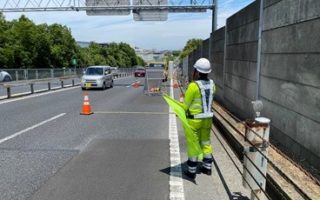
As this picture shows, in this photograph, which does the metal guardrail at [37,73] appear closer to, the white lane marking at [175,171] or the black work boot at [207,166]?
the white lane marking at [175,171]

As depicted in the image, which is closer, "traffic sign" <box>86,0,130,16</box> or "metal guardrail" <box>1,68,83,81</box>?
"traffic sign" <box>86,0,130,16</box>

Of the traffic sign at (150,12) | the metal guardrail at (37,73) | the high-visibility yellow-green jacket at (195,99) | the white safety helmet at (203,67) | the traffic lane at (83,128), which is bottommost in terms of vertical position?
the metal guardrail at (37,73)

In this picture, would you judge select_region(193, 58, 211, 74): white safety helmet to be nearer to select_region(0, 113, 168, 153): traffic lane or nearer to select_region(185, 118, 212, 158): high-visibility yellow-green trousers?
select_region(185, 118, 212, 158): high-visibility yellow-green trousers

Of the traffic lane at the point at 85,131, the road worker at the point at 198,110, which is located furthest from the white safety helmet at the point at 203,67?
the traffic lane at the point at 85,131

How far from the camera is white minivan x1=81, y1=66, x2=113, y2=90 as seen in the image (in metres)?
28.0

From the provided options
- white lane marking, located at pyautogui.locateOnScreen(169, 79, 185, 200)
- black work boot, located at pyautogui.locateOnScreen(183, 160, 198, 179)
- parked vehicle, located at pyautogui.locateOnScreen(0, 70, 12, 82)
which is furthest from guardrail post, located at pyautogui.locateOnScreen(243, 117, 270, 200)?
parked vehicle, located at pyautogui.locateOnScreen(0, 70, 12, 82)

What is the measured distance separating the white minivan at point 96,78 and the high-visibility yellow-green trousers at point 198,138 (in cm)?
2252

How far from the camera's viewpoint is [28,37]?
182ft

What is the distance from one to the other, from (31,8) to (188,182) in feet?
113

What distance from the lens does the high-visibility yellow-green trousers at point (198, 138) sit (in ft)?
19.4

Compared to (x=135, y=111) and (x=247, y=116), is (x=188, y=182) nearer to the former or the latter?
(x=247, y=116)

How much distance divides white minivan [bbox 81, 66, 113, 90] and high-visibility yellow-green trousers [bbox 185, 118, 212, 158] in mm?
22524

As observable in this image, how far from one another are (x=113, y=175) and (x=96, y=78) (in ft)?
73.7

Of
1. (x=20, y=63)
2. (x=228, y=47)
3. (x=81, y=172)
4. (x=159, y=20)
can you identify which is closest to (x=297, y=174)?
(x=81, y=172)
